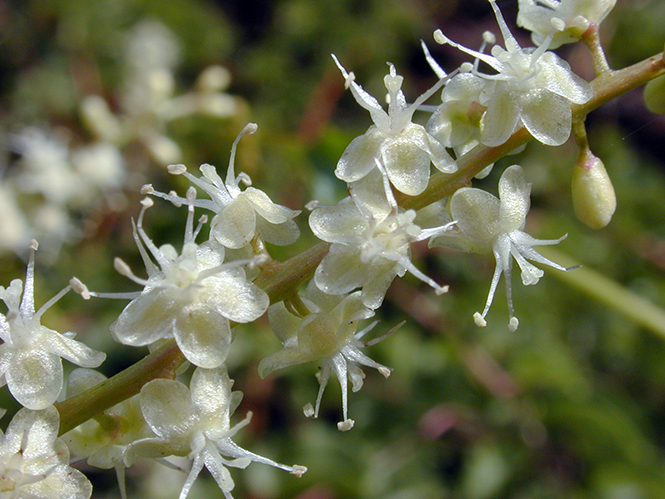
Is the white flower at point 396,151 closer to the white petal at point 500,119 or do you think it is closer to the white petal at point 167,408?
the white petal at point 500,119

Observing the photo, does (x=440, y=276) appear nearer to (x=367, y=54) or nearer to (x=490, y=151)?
(x=367, y=54)

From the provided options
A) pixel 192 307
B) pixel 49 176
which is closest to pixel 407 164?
pixel 192 307

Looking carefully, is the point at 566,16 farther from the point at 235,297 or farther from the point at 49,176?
the point at 49,176

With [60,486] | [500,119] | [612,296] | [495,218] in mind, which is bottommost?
[612,296]

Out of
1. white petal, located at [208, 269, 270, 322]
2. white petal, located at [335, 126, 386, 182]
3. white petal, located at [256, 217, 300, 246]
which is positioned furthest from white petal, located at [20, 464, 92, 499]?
white petal, located at [335, 126, 386, 182]

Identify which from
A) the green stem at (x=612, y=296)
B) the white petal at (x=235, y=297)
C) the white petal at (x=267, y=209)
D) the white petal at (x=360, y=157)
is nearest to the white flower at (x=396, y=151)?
the white petal at (x=360, y=157)

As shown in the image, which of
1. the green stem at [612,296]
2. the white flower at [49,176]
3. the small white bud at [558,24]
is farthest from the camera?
the white flower at [49,176]

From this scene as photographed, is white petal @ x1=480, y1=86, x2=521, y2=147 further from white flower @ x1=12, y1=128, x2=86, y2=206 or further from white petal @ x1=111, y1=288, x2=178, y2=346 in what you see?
white flower @ x1=12, y1=128, x2=86, y2=206

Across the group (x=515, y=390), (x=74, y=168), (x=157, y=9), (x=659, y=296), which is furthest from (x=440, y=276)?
(x=157, y=9)
